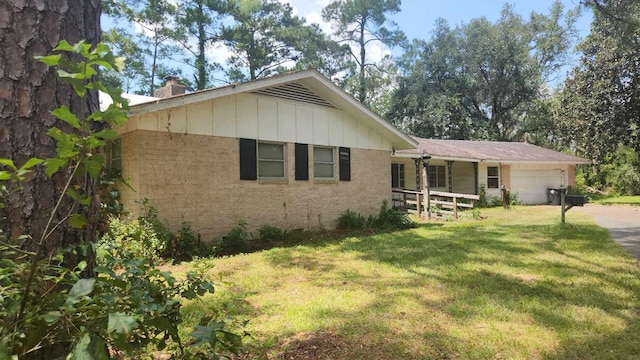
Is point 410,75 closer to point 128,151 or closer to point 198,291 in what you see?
point 128,151

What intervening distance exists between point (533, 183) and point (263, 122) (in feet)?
61.2

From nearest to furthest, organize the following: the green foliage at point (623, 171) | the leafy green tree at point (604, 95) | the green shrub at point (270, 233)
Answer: the green shrub at point (270, 233), the leafy green tree at point (604, 95), the green foliage at point (623, 171)

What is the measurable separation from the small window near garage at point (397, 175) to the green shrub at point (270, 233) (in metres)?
10.7

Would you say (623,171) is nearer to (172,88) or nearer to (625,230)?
(625,230)

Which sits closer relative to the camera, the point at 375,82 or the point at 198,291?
the point at 198,291

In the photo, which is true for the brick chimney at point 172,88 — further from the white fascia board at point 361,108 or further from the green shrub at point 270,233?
the green shrub at point 270,233

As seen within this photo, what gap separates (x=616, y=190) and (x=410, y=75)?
1770 cm

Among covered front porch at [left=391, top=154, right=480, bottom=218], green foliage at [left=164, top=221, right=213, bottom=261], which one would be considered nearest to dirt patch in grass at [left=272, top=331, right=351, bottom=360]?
green foliage at [left=164, top=221, right=213, bottom=261]

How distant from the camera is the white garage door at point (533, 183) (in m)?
20.6

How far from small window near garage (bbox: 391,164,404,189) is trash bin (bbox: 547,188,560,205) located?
8.99 meters

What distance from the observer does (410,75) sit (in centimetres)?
3077

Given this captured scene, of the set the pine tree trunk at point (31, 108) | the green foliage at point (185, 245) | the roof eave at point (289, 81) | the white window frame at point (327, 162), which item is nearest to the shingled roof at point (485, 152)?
the roof eave at point (289, 81)

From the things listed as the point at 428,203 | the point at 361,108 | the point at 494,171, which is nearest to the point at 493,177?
the point at 494,171

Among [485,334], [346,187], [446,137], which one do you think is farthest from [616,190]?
[485,334]
